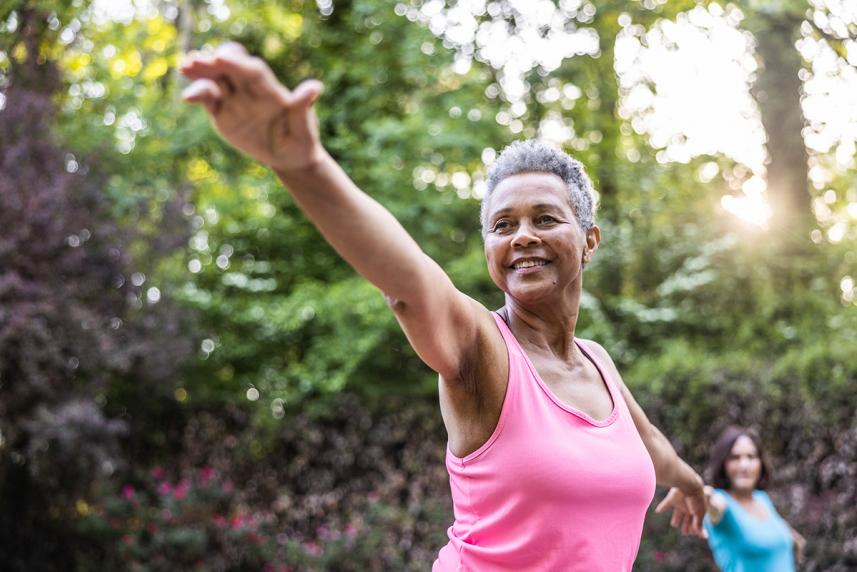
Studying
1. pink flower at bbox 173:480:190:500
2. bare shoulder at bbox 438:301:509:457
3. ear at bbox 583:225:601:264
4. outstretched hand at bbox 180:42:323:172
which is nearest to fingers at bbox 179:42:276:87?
outstretched hand at bbox 180:42:323:172

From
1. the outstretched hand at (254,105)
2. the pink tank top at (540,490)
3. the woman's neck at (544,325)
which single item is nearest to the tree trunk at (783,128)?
the woman's neck at (544,325)

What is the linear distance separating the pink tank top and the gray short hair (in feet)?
0.99

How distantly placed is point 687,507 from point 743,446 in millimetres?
2476

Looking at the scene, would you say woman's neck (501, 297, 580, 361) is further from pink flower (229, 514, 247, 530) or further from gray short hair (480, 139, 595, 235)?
pink flower (229, 514, 247, 530)

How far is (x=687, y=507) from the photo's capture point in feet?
8.86

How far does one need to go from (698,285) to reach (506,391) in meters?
7.16

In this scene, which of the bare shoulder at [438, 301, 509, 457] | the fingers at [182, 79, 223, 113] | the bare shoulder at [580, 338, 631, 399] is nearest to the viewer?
the fingers at [182, 79, 223, 113]

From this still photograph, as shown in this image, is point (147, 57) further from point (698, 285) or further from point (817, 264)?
point (817, 264)

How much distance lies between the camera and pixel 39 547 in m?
7.26

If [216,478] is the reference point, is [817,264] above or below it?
above

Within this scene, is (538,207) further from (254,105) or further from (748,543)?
(748,543)

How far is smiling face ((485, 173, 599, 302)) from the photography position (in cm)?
185

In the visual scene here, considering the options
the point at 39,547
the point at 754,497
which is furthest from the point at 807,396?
the point at 39,547

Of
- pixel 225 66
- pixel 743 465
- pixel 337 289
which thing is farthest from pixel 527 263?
pixel 337 289
